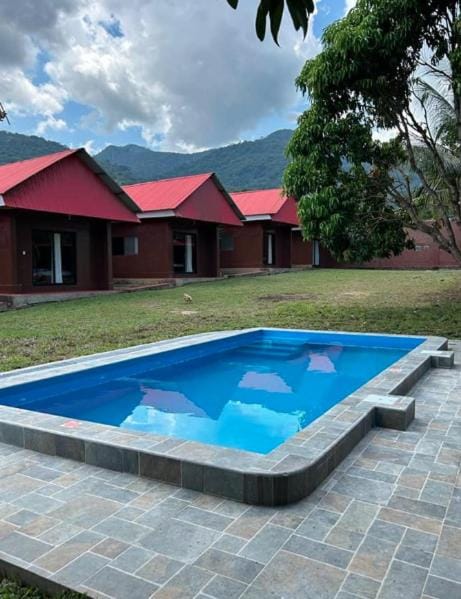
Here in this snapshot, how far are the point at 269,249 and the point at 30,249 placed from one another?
45.7 feet

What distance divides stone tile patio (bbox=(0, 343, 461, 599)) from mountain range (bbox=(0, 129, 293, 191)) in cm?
4682

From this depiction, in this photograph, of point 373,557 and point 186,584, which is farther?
point 373,557

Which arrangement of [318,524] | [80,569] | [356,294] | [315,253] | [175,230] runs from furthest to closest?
[315,253]
[175,230]
[356,294]
[318,524]
[80,569]

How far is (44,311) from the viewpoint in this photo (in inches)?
530

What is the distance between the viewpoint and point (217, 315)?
11969 mm

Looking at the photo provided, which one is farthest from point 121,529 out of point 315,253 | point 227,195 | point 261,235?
point 315,253

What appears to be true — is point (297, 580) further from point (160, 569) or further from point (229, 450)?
point (229, 450)

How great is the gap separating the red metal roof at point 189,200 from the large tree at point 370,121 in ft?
34.9

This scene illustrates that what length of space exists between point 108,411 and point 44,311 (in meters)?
8.52

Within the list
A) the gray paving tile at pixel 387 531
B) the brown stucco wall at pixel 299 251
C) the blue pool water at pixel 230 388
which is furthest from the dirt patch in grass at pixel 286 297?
the brown stucco wall at pixel 299 251

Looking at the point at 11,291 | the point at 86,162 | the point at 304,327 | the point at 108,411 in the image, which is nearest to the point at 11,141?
the point at 86,162

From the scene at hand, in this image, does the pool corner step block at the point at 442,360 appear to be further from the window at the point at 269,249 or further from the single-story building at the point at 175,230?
the window at the point at 269,249

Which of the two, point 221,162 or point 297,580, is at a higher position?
point 221,162

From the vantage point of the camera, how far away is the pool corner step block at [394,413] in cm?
418
